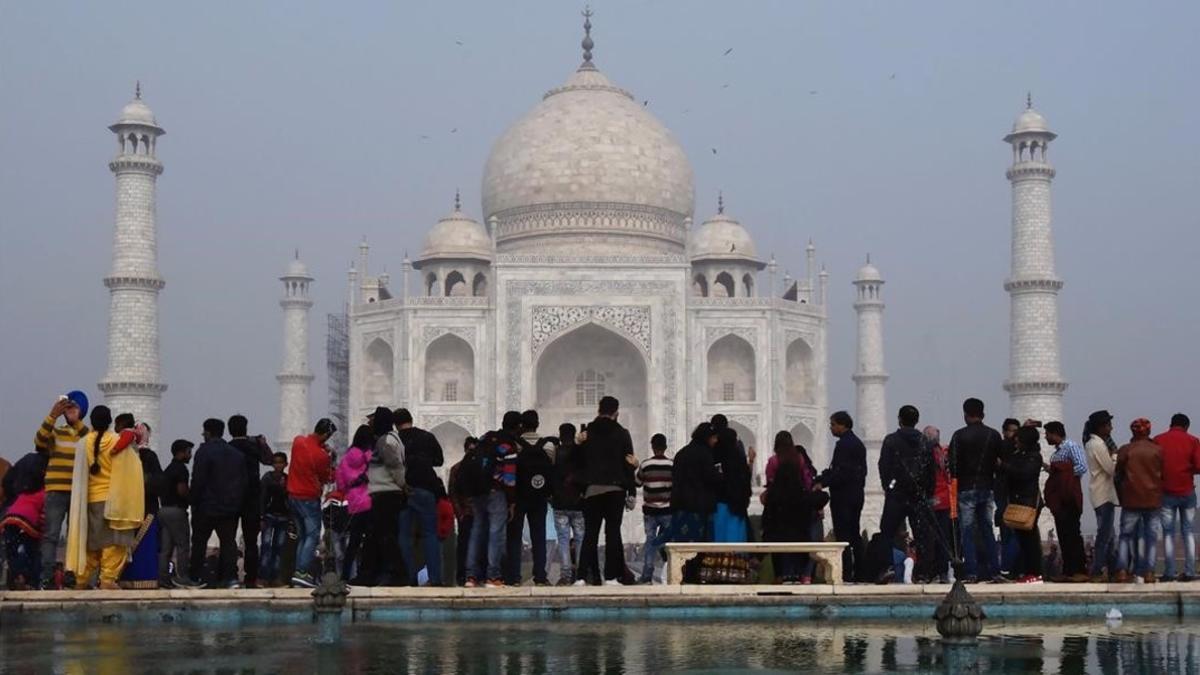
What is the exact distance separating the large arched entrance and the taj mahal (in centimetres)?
4

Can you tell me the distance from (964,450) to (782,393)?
23928 millimetres

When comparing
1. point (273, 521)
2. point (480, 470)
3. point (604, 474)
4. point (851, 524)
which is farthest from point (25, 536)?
point (851, 524)

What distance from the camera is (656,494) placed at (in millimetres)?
10016

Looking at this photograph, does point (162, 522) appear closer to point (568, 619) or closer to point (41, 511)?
point (41, 511)

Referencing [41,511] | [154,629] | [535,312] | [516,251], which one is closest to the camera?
[154,629]

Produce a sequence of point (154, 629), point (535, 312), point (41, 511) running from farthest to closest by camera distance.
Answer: point (535, 312), point (41, 511), point (154, 629)

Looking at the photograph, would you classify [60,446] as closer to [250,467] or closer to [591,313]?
[250,467]

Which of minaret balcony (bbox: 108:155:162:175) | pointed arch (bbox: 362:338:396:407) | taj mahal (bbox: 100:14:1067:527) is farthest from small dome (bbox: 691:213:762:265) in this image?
minaret balcony (bbox: 108:155:162:175)

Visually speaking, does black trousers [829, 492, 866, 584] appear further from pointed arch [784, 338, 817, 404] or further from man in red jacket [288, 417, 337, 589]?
pointed arch [784, 338, 817, 404]

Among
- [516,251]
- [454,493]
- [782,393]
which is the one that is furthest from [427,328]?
[454,493]

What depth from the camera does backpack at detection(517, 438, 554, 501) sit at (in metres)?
9.60

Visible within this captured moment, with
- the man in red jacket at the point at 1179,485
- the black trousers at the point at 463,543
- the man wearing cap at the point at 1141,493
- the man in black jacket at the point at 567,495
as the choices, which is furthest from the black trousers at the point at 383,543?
the man in red jacket at the point at 1179,485

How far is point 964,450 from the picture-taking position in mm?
9383

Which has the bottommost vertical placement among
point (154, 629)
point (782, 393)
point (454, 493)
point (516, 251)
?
point (154, 629)
